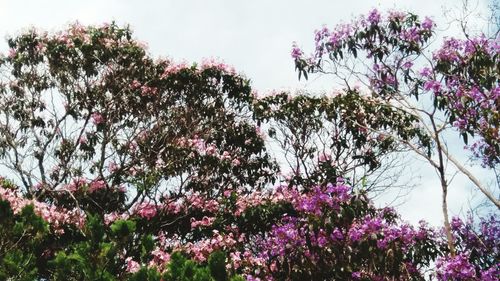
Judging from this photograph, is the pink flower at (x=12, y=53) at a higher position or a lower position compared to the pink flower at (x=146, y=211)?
higher

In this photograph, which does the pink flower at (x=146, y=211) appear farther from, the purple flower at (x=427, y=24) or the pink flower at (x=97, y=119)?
the purple flower at (x=427, y=24)

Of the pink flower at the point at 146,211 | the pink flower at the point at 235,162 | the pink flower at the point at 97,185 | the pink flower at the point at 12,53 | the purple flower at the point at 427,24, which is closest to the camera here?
the purple flower at the point at 427,24

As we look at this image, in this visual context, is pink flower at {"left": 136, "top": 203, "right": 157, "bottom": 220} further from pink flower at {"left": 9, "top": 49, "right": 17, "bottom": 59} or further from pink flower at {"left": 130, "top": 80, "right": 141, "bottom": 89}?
pink flower at {"left": 9, "top": 49, "right": 17, "bottom": 59}

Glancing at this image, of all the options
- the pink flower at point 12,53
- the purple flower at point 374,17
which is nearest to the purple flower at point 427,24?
the purple flower at point 374,17

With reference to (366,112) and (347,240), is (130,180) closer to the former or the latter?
(366,112)

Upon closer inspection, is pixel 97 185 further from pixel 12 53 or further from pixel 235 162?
pixel 12 53

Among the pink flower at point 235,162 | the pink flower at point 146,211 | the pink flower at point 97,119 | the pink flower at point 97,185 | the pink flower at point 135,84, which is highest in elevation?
the pink flower at point 135,84

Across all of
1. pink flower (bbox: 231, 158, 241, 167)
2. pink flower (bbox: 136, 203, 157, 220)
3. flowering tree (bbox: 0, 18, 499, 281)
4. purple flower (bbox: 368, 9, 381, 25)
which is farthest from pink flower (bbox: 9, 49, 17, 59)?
purple flower (bbox: 368, 9, 381, 25)

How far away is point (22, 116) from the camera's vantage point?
1386cm

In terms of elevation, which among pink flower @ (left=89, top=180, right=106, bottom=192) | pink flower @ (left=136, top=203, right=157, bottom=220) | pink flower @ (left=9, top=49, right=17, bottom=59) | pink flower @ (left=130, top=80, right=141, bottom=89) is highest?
pink flower @ (left=9, top=49, right=17, bottom=59)

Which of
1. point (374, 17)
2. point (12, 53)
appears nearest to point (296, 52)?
point (374, 17)

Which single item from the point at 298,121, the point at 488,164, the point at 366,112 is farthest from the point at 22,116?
the point at 488,164

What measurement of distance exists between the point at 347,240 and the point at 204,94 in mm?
6578

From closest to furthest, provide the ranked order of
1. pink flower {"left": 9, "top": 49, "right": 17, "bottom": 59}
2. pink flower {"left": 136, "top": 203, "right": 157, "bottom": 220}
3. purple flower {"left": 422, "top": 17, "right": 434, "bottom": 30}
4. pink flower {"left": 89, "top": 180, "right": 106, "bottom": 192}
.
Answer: purple flower {"left": 422, "top": 17, "right": 434, "bottom": 30} < pink flower {"left": 136, "top": 203, "right": 157, "bottom": 220} < pink flower {"left": 89, "top": 180, "right": 106, "bottom": 192} < pink flower {"left": 9, "top": 49, "right": 17, "bottom": 59}
